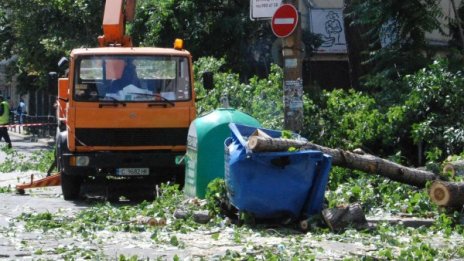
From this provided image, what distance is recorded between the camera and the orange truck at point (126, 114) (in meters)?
14.5

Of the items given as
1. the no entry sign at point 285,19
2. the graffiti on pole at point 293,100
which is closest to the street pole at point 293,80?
the graffiti on pole at point 293,100

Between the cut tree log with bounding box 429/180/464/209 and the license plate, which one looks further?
the license plate

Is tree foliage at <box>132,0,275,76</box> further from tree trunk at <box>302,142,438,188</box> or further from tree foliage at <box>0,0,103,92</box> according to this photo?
tree trunk at <box>302,142,438,188</box>

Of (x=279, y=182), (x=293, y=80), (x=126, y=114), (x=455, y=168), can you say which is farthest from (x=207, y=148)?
(x=455, y=168)

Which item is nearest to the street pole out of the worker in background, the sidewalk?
the worker in background

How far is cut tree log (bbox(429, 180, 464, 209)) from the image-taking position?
1028cm

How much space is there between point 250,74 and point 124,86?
31.3 feet

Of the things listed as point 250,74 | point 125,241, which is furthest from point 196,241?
point 250,74

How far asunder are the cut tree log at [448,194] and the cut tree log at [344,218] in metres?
0.88

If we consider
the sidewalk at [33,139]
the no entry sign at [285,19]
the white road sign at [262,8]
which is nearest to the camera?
the no entry sign at [285,19]

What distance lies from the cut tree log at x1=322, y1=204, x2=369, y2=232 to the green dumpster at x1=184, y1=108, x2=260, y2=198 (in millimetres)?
2684

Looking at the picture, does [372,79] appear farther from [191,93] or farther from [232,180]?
[232,180]

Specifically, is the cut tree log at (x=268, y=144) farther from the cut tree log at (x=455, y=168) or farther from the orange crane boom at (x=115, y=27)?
the orange crane boom at (x=115, y=27)

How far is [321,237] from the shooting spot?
9.62 meters
